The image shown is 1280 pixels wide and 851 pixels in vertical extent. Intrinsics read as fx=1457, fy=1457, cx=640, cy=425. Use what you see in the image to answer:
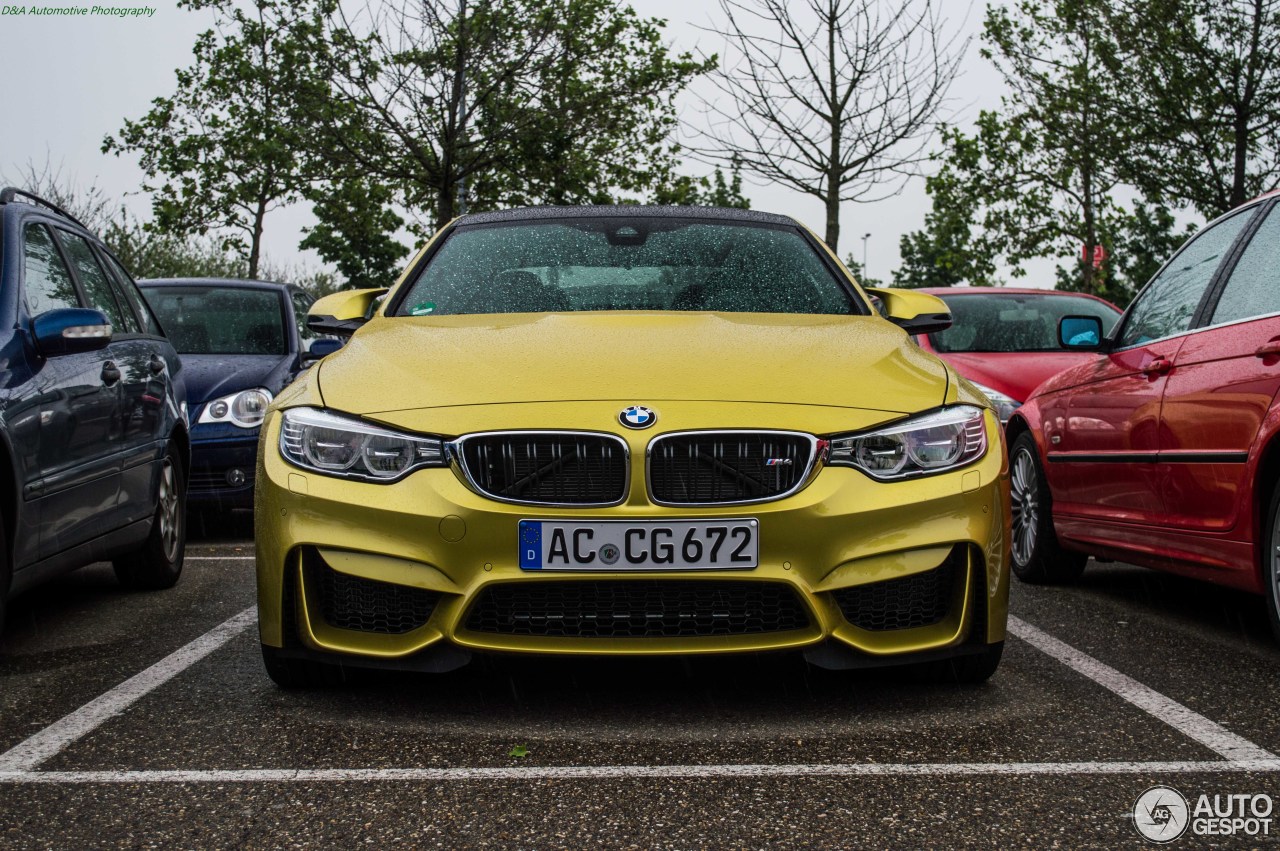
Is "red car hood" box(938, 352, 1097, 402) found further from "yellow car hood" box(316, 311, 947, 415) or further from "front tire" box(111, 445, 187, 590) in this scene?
"front tire" box(111, 445, 187, 590)

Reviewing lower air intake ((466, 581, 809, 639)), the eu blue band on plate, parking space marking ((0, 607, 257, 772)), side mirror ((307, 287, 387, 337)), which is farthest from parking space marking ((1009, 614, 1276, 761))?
parking space marking ((0, 607, 257, 772))

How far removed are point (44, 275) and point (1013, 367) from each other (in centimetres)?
604

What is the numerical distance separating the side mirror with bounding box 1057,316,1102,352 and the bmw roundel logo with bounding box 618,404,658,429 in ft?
9.30

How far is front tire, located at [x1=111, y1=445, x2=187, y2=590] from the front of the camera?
621 cm

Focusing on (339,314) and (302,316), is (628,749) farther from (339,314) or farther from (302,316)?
(302,316)

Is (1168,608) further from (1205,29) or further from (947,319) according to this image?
(1205,29)

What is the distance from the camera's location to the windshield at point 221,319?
9.91m

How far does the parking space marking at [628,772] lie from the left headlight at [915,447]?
0.80 m

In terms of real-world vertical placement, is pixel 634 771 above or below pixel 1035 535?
above

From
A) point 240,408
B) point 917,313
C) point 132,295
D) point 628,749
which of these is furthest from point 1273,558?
point 240,408

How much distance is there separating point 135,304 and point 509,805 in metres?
4.17

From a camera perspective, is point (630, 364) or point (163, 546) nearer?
point (630, 364)

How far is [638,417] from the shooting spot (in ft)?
12.2

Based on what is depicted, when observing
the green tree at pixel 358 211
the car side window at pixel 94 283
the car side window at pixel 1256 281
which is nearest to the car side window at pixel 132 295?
the car side window at pixel 94 283
